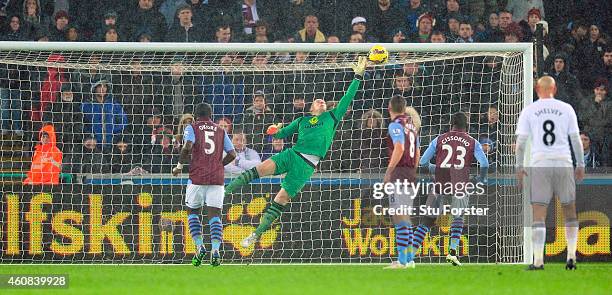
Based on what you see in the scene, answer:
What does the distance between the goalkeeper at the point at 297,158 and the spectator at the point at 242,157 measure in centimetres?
146

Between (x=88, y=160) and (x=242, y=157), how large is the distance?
2.10 metres

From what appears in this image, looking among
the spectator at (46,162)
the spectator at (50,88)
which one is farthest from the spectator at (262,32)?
the spectator at (46,162)

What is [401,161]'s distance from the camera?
13.9 meters

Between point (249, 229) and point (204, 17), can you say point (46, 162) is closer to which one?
point (249, 229)

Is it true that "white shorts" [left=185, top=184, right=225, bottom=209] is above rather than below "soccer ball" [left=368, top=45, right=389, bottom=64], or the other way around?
below

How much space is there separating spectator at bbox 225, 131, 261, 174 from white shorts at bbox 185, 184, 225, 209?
1657 mm

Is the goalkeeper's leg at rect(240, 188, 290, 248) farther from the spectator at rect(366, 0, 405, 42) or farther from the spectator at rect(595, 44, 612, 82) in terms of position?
the spectator at rect(595, 44, 612, 82)

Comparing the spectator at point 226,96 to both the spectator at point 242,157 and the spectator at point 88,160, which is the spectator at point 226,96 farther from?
the spectator at point 88,160

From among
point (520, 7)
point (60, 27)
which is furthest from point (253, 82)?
point (520, 7)

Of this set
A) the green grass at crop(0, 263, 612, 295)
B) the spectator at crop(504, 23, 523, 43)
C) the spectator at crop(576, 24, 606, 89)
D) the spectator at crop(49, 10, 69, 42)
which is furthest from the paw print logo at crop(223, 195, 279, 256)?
the spectator at crop(576, 24, 606, 89)

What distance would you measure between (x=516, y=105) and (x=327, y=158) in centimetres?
273

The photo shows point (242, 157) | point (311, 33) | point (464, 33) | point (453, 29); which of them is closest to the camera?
point (242, 157)

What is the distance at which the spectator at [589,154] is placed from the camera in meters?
17.2

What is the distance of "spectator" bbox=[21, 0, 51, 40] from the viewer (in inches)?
723
